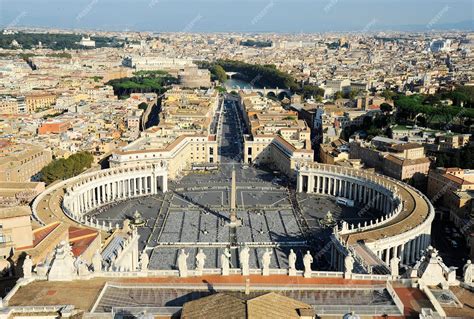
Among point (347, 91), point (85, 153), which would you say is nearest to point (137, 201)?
point (85, 153)

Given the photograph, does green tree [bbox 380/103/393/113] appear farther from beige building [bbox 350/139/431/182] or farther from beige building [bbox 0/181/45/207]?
beige building [bbox 0/181/45/207]

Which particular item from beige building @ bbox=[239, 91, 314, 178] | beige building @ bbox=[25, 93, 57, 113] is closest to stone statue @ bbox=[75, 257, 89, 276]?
beige building @ bbox=[239, 91, 314, 178]

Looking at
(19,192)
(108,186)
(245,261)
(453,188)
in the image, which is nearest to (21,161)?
(108,186)

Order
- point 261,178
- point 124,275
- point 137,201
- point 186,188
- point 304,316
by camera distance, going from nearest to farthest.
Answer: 1. point 304,316
2. point 124,275
3. point 137,201
4. point 186,188
5. point 261,178

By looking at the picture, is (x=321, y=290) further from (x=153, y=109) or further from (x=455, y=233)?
(x=153, y=109)

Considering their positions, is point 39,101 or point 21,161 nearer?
point 21,161

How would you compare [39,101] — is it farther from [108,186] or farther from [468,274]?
[468,274]
